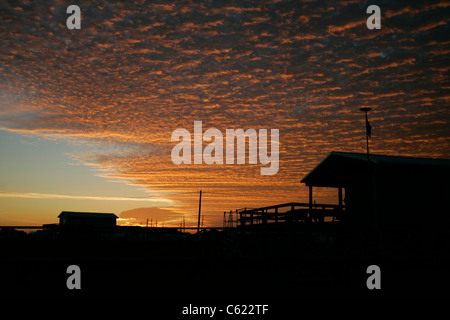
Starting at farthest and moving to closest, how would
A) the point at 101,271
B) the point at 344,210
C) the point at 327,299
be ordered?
1. the point at 344,210
2. the point at 101,271
3. the point at 327,299

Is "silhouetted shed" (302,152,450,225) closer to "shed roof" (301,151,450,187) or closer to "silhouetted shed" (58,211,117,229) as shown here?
"shed roof" (301,151,450,187)

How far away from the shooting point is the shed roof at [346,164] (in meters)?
20.2

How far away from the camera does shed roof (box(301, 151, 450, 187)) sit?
2020 centimetres

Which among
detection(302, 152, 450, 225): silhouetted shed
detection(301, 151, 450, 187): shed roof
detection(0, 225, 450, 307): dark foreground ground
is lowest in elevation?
detection(0, 225, 450, 307): dark foreground ground

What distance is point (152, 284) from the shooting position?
43.3ft

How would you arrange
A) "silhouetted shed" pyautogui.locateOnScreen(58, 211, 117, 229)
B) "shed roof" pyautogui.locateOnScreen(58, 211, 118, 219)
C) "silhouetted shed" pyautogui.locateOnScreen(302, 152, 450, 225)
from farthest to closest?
"shed roof" pyautogui.locateOnScreen(58, 211, 118, 219)
"silhouetted shed" pyautogui.locateOnScreen(58, 211, 117, 229)
"silhouetted shed" pyautogui.locateOnScreen(302, 152, 450, 225)

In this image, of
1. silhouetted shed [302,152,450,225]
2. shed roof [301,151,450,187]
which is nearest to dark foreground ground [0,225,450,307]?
silhouetted shed [302,152,450,225]

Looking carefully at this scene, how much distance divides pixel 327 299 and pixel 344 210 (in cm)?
1191

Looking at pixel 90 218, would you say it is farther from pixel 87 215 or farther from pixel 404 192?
pixel 404 192

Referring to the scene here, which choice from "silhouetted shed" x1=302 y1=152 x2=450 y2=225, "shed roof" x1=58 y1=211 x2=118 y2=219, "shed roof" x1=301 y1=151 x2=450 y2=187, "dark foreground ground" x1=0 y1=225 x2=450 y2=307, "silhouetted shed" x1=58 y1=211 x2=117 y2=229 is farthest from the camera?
"shed roof" x1=58 y1=211 x2=118 y2=219
